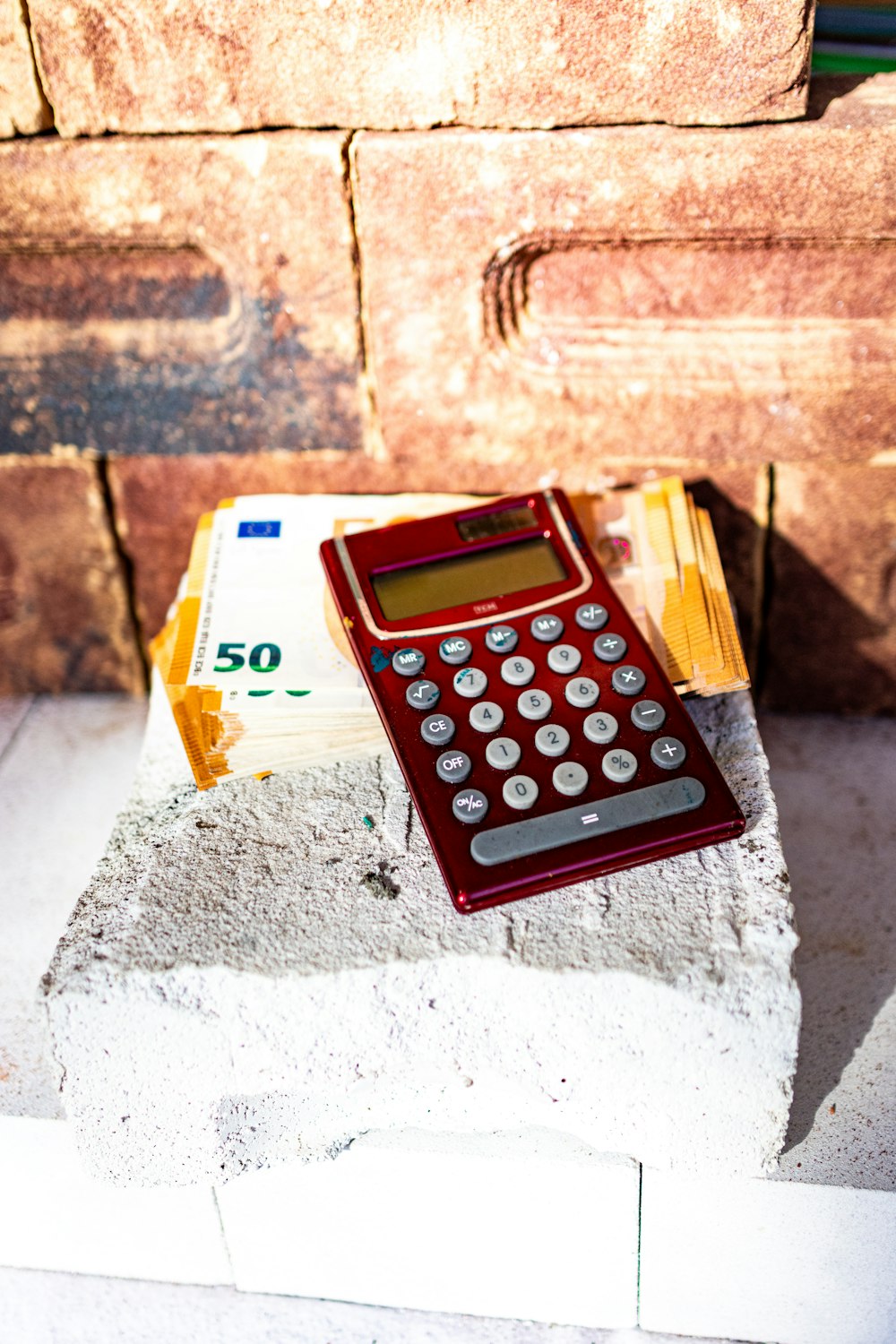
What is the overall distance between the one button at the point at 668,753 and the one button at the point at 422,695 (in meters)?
0.19

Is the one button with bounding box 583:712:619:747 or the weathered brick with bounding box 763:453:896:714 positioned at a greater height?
the one button with bounding box 583:712:619:747

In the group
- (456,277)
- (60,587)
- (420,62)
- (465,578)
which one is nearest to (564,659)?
(465,578)

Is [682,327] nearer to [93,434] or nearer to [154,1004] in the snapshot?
[93,434]

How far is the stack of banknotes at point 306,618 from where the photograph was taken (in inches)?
41.2

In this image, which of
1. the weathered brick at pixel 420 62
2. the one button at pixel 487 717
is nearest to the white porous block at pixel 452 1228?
the one button at pixel 487 717

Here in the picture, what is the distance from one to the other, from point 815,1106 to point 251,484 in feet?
2.91

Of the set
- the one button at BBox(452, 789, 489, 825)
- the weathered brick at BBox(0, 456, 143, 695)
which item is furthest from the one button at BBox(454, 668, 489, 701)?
the weathered brick at BBox(0, 456, 143, 695)

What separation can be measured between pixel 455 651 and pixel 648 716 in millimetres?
175

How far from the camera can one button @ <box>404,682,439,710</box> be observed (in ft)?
3.13

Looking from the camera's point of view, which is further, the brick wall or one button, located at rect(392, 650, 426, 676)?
the brick wall

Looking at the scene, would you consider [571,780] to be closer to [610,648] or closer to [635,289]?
[610,648]

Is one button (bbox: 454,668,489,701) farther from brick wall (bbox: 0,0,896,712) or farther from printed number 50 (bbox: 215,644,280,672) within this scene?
brick wall (bbox: 0,0,896,712)

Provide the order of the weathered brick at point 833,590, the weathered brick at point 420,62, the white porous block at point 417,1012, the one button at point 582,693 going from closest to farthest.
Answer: the white porous block at point 417,1012 < the one button at point 582,693 < the weathered brick at point 420,62 < the weathered brick at point 833,590

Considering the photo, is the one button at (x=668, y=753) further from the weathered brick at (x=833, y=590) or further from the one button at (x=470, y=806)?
the weathered brick at (x=833, y=590)
